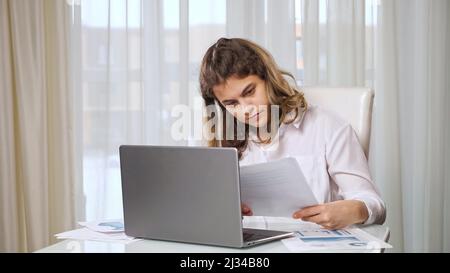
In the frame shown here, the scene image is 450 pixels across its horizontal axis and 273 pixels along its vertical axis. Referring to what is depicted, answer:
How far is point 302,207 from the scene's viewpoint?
1472 millimetres

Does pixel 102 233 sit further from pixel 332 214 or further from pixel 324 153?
pixel 324 153

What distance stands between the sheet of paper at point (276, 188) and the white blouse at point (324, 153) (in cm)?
29

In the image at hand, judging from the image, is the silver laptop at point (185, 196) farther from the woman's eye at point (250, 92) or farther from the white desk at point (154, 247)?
the woman's eye at point (250, 92)

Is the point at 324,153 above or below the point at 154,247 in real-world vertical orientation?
above

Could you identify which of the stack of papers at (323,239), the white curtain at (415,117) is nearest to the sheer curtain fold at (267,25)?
the white curtain at (415,117)

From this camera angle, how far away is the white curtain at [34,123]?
2.81 meters

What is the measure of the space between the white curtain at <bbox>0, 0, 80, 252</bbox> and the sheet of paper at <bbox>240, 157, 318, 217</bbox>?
157 cm

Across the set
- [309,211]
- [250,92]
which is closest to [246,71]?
[250,92]

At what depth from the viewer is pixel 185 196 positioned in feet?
4.38

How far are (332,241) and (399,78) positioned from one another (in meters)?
1.63

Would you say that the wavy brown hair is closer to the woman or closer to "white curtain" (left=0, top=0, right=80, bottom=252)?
the woman

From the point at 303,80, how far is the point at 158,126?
0.67 metres
